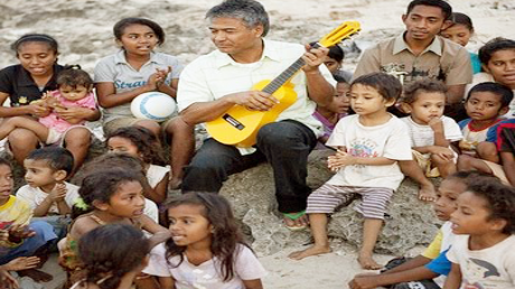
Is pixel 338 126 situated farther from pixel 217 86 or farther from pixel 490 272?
pixel 490 272

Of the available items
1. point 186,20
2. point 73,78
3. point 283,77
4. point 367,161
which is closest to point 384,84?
point 367,161

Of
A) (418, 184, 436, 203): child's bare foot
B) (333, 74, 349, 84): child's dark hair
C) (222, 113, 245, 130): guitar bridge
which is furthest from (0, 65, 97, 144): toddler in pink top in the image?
(418, 184, 436, 203): child's bare foot

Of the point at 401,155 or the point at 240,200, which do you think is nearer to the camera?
the point at 401,155

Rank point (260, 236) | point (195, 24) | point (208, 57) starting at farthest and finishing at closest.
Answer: point (195, 24), point (208, 57), point (260, 236)

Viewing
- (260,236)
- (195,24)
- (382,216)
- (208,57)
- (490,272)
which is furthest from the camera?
(195,24)

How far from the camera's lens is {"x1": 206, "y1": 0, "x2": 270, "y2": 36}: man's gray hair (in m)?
4.97

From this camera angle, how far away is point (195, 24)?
34.6 feet

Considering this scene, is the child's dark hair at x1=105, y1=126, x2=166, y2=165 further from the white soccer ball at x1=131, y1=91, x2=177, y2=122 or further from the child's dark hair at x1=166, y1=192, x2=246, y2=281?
the child's dark hair at x1=166, y1=192, x2=246, y2=281

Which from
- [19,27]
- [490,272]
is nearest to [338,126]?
[490,272]

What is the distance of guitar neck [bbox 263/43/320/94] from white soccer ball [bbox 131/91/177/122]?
0.94 meters

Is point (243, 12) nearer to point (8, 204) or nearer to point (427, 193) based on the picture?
point (427, 193)

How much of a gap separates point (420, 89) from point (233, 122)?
1.18 meters

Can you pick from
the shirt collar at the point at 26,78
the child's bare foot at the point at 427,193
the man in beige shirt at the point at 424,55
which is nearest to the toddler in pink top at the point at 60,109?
the shirt collar at the point at 26,78

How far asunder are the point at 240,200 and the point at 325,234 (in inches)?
27.8
